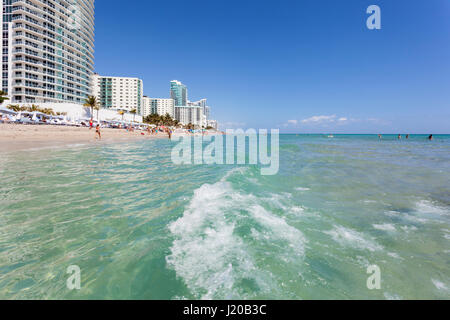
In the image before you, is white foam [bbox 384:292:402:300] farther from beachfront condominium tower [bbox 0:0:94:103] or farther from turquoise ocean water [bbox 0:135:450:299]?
beachfront condominium tower [bbox 0:0:94:103]

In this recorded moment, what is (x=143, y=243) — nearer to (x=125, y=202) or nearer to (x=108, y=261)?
(x=108, y=261)

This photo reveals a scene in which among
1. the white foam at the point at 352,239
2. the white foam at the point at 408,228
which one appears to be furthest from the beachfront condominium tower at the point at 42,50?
the white foam at the point at 408,228

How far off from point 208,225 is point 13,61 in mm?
97167

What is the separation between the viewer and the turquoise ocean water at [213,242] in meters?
2.69

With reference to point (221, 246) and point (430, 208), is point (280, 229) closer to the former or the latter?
point (221, 246)

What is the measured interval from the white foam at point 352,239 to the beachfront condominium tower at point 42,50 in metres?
91.2

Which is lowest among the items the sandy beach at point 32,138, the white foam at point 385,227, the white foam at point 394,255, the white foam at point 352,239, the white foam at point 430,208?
the white foam at point 394,255

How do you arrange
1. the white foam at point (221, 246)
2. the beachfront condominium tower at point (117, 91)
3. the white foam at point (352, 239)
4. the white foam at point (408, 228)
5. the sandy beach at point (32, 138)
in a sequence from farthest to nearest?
the beachfront condominium tower at point (117, 91) → the sandy beach at point (32, 138) → the white foam at point (408, 228) → the white foam at point (352, 239) → the white foam at point (221, 246)

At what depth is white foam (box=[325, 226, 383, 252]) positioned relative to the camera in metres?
3.83

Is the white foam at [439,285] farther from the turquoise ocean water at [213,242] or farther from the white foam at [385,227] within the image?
the white foam at [385,227]

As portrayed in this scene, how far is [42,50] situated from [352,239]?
10033 cm

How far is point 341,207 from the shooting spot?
5.98 meters

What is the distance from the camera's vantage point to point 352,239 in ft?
13.5
